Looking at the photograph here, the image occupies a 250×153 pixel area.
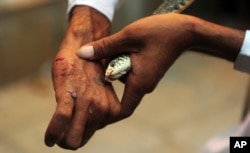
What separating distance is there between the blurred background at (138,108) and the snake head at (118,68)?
78 cm

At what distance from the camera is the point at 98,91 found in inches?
24.4

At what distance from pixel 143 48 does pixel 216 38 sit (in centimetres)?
10

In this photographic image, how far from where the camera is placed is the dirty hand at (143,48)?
0.64 metres

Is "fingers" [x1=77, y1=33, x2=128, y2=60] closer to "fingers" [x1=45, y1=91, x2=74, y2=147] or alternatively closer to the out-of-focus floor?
"fingers" [x1=45, y1=91, x2=74, y2=147]

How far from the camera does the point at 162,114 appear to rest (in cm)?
176

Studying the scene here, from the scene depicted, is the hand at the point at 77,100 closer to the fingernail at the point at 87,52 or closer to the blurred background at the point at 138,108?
the fingernail at the point at 87,52

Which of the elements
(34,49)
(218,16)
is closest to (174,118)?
(34,49)

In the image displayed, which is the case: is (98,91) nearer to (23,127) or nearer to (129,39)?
(129,39)

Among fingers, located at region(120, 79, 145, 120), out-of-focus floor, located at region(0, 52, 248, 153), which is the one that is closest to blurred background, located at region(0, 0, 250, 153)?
out-of-focus floor, located at region(0, 52, 248, 153)

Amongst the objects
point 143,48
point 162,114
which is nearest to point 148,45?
point 143,48

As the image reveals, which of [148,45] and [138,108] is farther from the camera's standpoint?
[138,108]

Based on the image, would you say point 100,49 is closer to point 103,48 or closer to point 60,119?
point 103,48

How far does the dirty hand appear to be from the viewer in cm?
64

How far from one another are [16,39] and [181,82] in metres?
0.66
